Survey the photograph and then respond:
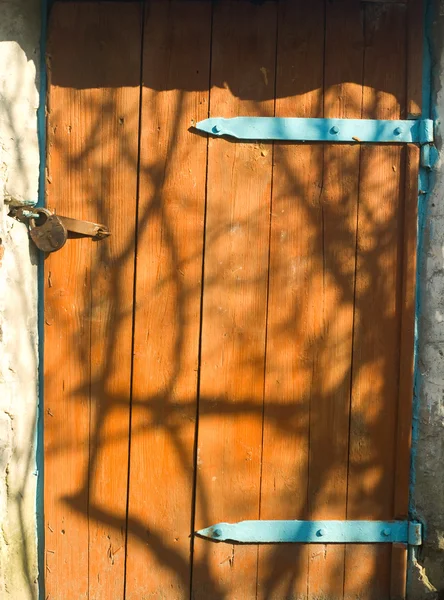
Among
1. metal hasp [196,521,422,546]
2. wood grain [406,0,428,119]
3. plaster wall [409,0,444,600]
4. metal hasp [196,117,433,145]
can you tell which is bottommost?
metal hasp [196,521,422,546]

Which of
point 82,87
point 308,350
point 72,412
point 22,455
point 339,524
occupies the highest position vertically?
point 82,87

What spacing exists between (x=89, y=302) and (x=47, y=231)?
0.27 meters

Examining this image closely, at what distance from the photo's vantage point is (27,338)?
2242 millimetres

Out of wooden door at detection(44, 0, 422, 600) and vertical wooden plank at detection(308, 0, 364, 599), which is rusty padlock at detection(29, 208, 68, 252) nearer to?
wooden door at detection(44, 0, 422, 600)

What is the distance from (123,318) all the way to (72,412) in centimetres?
37

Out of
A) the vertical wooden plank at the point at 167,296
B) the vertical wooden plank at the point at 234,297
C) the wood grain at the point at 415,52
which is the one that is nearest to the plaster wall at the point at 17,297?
the vertical wooden plank at the point at 167,296

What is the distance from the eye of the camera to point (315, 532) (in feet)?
7.55

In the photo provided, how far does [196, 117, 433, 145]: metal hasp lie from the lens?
225 cm

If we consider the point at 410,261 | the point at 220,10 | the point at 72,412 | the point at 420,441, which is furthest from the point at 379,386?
the point at 220,10

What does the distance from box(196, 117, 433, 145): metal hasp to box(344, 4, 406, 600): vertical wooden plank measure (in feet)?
0.13

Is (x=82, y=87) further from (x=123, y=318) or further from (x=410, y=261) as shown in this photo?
(x=410, y=261)

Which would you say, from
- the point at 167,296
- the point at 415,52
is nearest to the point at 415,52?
the point at 415,52

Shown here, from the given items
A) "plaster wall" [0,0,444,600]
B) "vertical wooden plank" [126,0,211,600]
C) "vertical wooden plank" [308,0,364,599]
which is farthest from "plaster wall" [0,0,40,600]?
"vertical wooden plank" [308,0,364,599]

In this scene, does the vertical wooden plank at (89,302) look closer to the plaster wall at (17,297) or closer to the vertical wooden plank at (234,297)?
the plaster wall at (17,297)
